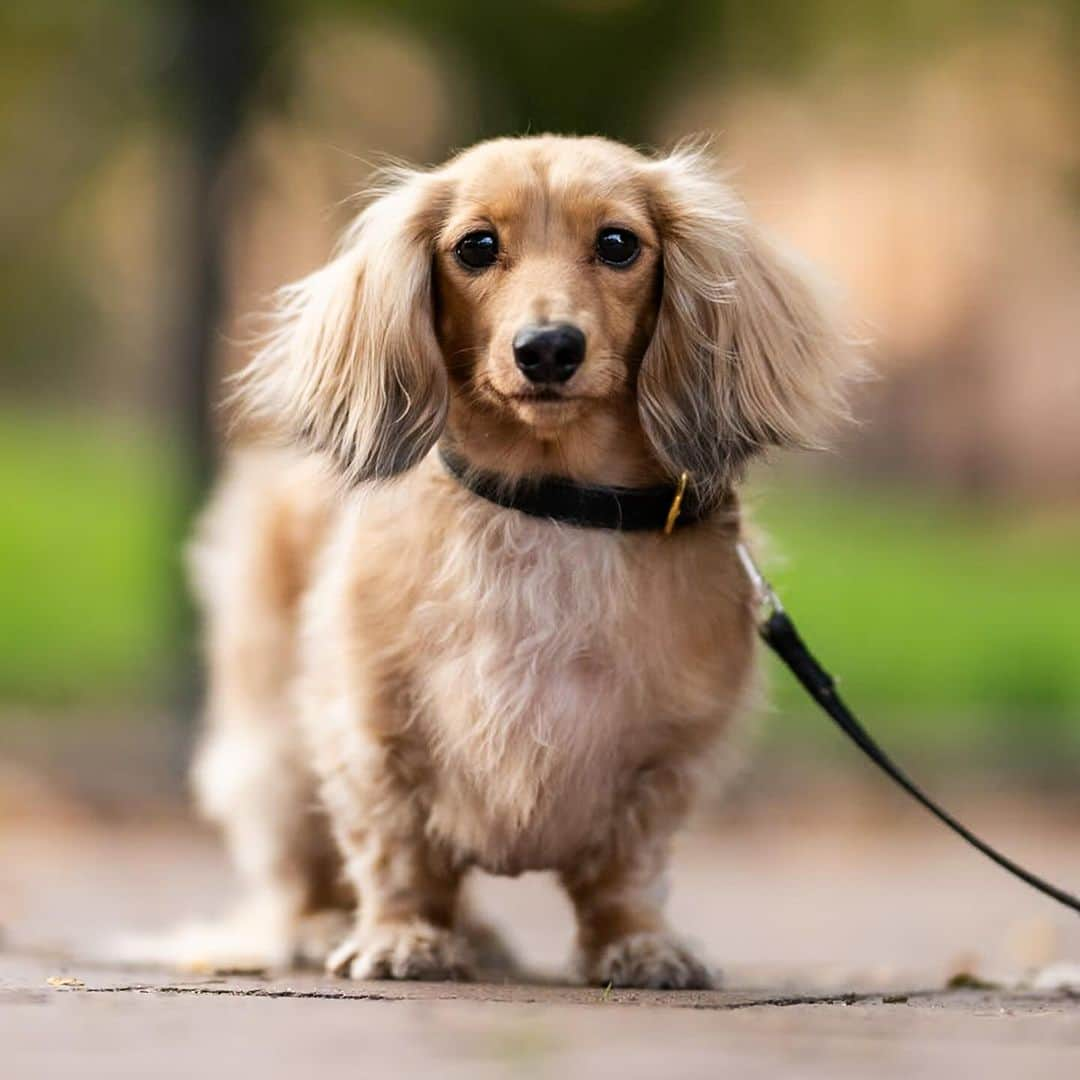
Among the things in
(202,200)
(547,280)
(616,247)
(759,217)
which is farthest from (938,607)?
(547,280)

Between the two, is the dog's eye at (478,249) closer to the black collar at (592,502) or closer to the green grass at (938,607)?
the black collar at (592,502)

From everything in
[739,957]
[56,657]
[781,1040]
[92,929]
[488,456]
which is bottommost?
[56,657]

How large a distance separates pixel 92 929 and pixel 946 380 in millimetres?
8519

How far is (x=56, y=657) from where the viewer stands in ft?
31.6

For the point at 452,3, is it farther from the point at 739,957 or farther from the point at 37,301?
the point at 37,301

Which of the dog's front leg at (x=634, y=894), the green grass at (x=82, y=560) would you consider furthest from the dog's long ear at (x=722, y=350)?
the green grass at (x=82, y=560)

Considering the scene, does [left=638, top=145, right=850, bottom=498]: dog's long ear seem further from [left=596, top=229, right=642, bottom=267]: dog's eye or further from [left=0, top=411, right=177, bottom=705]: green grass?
[left=0, top=411, right=177, bottom=705]: green grass

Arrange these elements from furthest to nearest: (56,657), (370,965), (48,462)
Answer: (48,462) → (56,657) → (370,965)

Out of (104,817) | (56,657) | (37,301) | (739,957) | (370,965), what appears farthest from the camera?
(37,301)

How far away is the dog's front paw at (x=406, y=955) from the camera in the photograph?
11.2 ft

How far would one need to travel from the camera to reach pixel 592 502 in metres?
3.40

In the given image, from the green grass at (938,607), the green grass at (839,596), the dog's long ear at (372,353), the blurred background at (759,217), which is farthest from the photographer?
the green grass at (938,607)

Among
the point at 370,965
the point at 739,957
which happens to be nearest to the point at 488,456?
the point at 370,965

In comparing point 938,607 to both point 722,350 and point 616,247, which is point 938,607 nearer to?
point 722,350
